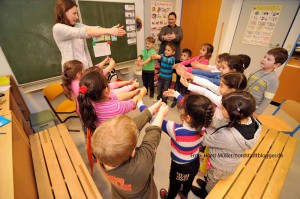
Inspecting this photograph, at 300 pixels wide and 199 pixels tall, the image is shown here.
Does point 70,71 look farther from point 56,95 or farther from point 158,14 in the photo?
point 158,14

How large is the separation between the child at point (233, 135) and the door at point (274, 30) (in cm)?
322

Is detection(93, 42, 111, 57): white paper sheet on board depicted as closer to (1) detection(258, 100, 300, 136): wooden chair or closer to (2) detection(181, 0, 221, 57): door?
(2) detection(181, 0, 221, 57): door

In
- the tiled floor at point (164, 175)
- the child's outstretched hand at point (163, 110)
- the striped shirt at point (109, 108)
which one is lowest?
the tiled floor at point (164, 175)

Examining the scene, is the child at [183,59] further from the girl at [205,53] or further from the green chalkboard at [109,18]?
the green chalkboard at [109,18]

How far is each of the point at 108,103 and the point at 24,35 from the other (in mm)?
1907

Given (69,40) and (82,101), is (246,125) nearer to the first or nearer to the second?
(82,101)

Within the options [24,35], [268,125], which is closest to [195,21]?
[268,125]

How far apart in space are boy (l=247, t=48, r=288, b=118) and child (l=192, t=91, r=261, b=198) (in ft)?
2.84

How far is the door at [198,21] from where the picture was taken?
147 inches

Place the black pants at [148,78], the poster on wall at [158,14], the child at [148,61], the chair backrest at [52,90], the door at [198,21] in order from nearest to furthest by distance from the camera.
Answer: the chair backrest at [52,90] < the child at [148,61] < the black pants at [148,78] < the poster on wall at [158,14] < the door at [198,21]

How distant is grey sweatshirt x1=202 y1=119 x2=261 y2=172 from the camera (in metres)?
1.07

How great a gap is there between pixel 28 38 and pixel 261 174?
3199mm

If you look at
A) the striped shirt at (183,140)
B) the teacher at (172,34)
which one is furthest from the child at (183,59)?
the striped shirt at (183,140)

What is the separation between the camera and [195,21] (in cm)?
415
